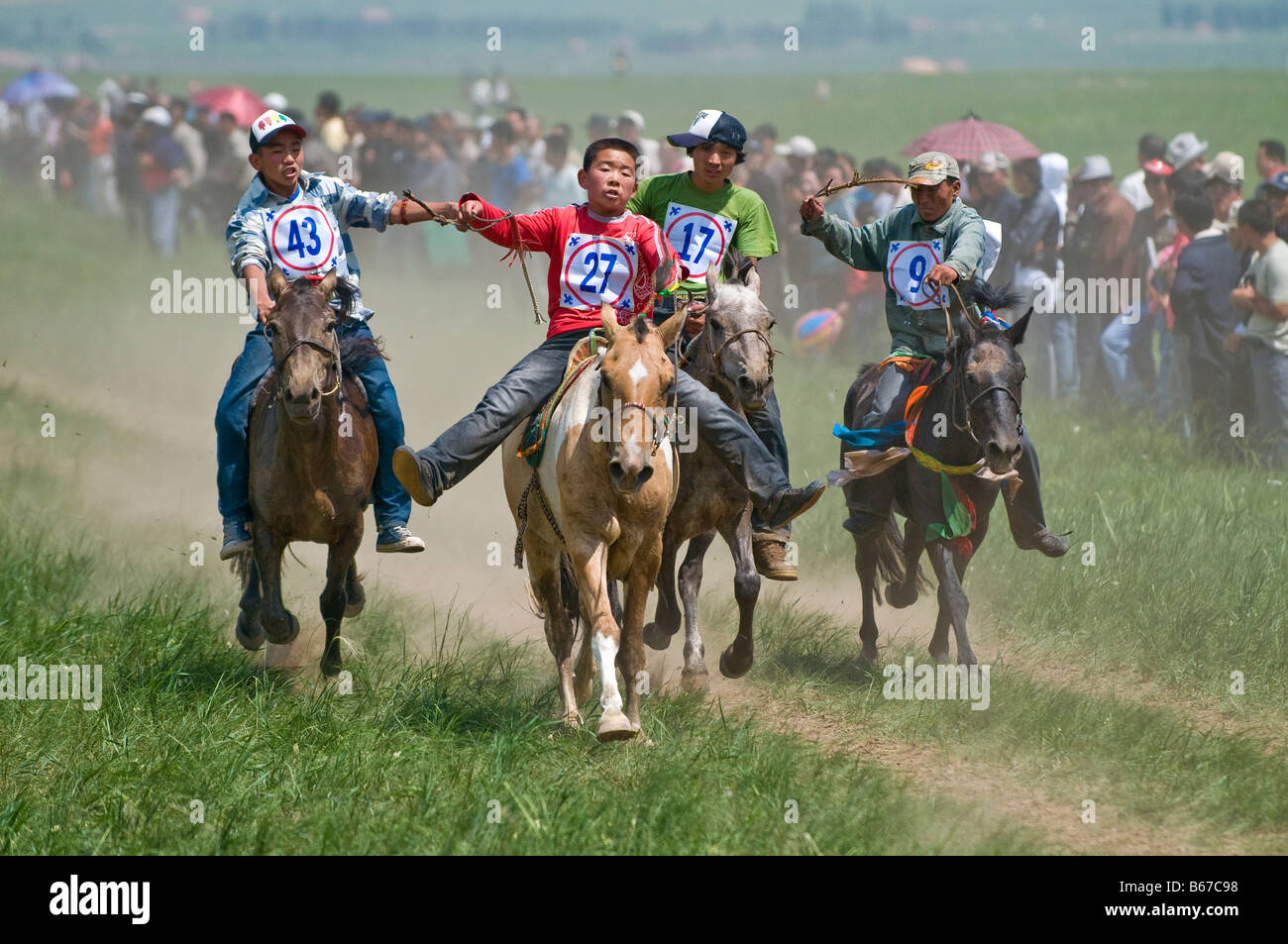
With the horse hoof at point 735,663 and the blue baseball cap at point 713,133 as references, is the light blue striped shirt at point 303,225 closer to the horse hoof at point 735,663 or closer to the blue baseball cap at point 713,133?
the blue baseball cap at point 713,133

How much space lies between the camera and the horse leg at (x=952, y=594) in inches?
376

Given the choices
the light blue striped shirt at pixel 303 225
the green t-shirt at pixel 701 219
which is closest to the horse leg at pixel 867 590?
the green t-shirt at pixel 701 219

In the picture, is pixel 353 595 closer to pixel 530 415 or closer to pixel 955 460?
pixel 530 415

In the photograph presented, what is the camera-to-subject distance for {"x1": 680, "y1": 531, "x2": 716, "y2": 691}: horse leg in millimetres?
9242

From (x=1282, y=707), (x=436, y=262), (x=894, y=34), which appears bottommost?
(x=1282, y=707)

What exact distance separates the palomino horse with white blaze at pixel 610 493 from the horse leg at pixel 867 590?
8.01ft

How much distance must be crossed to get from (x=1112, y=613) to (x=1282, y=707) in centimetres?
184

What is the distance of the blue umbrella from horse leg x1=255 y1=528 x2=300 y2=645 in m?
29.1

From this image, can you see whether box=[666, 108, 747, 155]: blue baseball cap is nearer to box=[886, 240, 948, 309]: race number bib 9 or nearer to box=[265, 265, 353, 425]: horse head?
box=[886, 240, 948, 309]: race number bib 9

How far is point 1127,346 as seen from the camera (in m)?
17.0

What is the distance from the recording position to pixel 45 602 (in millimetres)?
10734

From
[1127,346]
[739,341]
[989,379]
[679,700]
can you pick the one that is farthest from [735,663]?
[1127,346]

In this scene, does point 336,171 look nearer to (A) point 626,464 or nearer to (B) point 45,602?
(B) point 45,602
